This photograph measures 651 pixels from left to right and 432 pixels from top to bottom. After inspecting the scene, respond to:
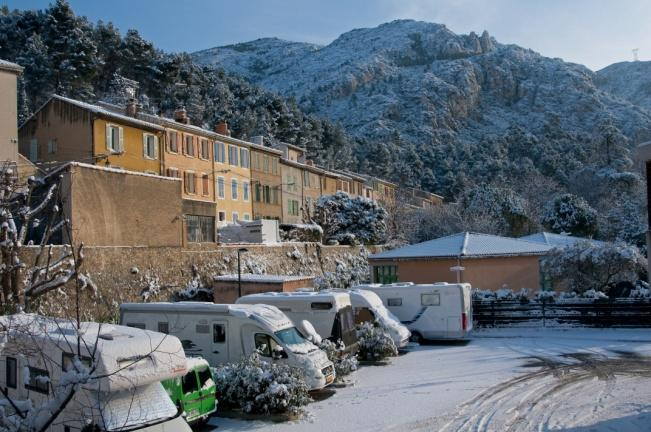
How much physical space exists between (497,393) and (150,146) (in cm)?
2887

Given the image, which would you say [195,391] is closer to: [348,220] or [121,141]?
[121,141]

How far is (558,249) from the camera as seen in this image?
1217 inches

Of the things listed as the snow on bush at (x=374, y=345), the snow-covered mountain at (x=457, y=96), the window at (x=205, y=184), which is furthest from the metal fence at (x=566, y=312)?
the snow-covered mountain at (x=457, y=96)

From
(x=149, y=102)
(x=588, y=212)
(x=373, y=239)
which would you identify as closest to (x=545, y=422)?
(x=373, y=239)

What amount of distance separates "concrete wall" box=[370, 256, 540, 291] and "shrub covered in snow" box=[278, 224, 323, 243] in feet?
50.6

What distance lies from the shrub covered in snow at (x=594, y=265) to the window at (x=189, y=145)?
78.5ft

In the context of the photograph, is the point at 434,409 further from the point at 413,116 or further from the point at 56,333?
the point at 413,116

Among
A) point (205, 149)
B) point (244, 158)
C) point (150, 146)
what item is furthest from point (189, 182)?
point (244, 158)

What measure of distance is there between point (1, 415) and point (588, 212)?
52.8 meters

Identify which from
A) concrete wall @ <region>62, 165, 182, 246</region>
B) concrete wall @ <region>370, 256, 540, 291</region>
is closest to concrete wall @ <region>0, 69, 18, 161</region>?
concrete wall @ <region>62, 165, 182, 246</region>

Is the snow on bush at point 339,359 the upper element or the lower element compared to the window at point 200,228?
lower

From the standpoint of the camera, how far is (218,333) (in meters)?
15.3

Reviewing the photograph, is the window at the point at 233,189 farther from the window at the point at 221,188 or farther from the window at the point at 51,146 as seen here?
the window at the point at 51,146

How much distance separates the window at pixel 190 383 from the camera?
1176cm
